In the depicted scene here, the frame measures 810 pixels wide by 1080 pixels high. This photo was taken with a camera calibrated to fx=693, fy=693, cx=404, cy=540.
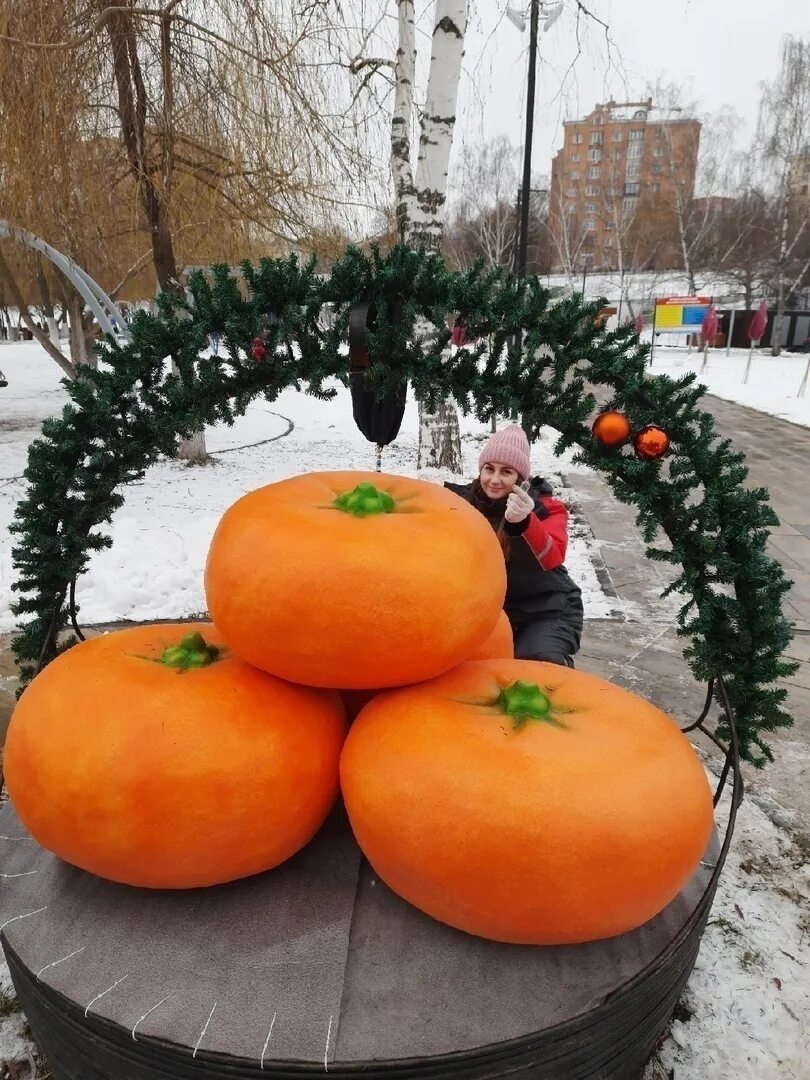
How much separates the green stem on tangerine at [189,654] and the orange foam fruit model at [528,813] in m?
0.45

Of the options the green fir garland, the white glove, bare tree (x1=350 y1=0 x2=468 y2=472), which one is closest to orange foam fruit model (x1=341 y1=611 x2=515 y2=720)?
the white glove

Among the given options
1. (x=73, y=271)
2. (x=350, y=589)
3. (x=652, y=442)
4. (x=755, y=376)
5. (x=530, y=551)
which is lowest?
(x=755, y=376)

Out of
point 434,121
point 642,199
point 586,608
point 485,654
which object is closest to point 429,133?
point 434,121

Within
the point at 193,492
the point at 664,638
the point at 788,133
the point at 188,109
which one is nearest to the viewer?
the point at 664,638

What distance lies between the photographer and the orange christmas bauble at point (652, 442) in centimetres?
167

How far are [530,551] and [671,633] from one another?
234 centimetres

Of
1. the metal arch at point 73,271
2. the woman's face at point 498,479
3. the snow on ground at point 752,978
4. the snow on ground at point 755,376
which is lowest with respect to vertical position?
the snow on ground at point 755,376

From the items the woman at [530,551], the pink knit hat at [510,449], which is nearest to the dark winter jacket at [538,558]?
the woman at [530,551]

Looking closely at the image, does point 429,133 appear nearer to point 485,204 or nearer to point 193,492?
point 193,492

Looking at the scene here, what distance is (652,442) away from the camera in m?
1.67

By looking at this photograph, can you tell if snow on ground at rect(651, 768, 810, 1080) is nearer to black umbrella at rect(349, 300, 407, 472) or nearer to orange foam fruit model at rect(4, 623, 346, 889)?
orange foam fruit model at rect(4, 623, 346, 889)

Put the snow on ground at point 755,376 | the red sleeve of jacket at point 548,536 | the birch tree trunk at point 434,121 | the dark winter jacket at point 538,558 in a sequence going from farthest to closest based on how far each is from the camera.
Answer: the snow on ground at point 755,376 < the birch tree trunk at point 434,121 < the dark winter jacket at point 538,558 < the red sleeve of jacket at point 548,536

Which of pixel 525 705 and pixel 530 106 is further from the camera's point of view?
pixel 530 106

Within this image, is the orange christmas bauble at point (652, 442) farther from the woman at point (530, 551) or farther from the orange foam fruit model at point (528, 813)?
the woman at point (530, 551)
